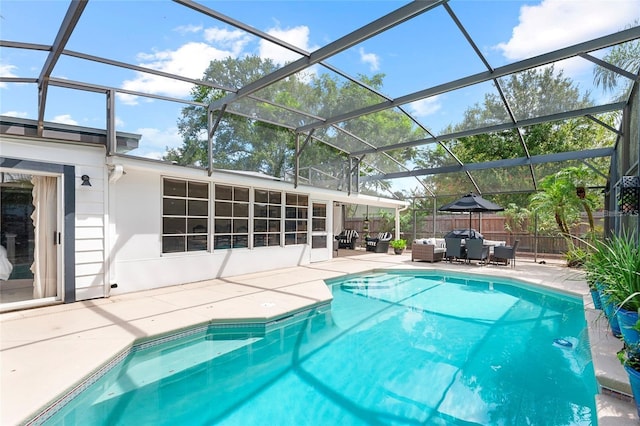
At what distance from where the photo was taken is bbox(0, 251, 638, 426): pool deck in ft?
9.48

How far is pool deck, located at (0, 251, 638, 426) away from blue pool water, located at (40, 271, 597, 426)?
0.22 m

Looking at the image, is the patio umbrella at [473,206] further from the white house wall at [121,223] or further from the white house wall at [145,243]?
the white house wall at [145,243]

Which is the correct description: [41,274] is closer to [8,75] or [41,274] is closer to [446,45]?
[8,75]

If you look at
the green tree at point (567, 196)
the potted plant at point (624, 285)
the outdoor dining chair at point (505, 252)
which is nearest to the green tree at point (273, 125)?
the outdoor dining chair at point (505, 252)

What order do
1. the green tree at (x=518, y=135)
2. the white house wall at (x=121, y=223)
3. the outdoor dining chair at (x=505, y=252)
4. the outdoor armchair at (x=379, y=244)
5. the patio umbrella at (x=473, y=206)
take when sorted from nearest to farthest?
the white house wall at (x=121, y=223) < the green tree at (x=518, y=135) < the outdoor dining chair at (x=505, y=252) < the patio umbrella at (x=473, y=206) < the outdoor armchair at (x=379, y=244)

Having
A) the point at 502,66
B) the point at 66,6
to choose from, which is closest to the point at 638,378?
the point at 502,66

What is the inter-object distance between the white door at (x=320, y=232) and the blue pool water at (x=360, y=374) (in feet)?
17.0

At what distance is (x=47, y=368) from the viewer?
3.32 metres

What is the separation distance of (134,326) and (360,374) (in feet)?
10.3

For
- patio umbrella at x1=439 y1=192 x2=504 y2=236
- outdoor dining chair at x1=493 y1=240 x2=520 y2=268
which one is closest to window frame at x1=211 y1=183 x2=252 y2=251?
patio umbrella at x1=439 y1=192 x2=504 y2=236

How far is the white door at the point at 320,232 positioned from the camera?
452 inches

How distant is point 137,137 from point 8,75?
79.2 inches

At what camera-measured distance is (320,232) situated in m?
11.8

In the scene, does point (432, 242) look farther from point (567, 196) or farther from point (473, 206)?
point (567, 196)
